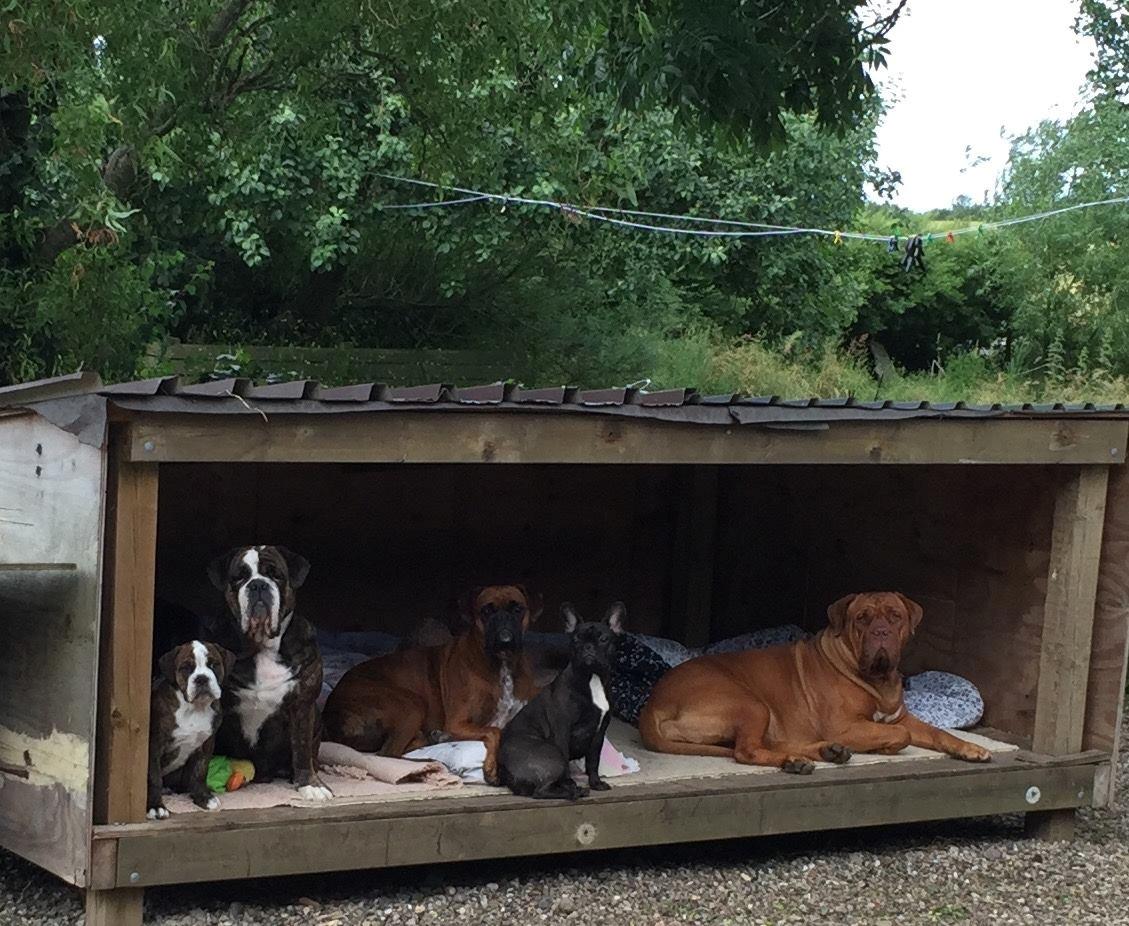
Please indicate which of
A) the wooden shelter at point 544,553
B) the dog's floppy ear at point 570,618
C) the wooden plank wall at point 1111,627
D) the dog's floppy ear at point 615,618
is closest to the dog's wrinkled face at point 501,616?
the dog's floppy ear at point 570,618

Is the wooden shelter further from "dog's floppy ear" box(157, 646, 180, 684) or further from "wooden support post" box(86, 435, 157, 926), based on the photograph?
"dog's floppy ear" box(157, 646, 180, 684)

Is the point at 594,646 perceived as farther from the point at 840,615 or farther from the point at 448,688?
the point at 840,615

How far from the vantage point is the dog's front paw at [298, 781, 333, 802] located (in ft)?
17.7

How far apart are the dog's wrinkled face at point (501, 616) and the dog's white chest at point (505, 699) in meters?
0.13

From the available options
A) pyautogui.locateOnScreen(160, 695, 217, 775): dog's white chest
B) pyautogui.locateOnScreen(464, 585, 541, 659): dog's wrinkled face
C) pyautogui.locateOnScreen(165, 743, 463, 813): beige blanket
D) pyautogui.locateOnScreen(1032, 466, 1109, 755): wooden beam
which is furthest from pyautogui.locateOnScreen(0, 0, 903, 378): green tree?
pyautogui.locateOnScreen(160, 695, 217, 775): dog's white chest

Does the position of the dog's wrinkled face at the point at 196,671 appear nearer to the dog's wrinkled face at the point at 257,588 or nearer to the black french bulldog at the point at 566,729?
A: the dog's wrinkled face at the point at 257,588

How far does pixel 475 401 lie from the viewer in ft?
17.1

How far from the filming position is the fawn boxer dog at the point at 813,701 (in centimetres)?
649

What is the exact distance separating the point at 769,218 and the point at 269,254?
5356 mm

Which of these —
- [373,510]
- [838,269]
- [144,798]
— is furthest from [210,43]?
[838,269]

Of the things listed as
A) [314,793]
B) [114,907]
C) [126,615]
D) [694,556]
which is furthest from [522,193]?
[114,907]

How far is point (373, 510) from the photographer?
26.5 feet

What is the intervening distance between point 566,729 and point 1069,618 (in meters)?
2.48

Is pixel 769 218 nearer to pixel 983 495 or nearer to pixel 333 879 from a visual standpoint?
pixel 983 495
